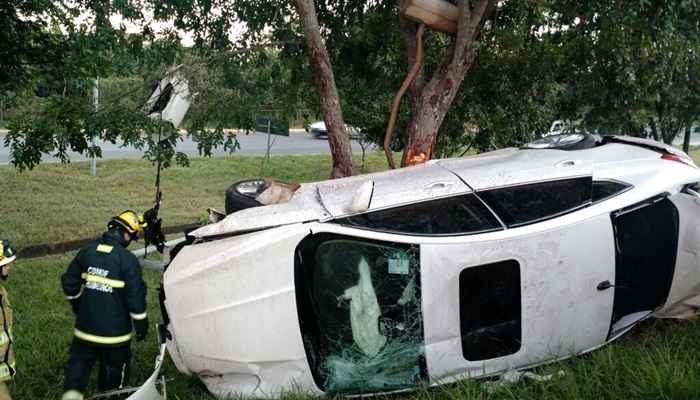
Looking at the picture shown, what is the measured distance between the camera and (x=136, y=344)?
5.04 metres

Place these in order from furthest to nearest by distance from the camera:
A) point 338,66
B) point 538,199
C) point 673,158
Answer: point 338,66 < point 673,158 < point 538,199

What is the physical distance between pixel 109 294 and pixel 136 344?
4.39ft

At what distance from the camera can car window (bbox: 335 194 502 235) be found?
362cm

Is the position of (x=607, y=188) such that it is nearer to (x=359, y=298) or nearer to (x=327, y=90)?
(x=359, y=298)

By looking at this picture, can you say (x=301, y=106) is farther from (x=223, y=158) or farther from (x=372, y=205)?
(x=223, y=158)

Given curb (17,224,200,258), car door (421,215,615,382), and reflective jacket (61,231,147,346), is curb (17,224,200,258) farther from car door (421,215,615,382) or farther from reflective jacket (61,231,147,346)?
car door (421,215,615,382)

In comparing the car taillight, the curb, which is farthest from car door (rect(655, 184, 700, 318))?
the curb

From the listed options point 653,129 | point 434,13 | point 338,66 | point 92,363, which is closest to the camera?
point 92,363

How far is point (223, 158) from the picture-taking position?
58.4 ft

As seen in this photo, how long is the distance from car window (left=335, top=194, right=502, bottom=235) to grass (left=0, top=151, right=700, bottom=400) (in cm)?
87

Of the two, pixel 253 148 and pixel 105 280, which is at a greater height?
pixel 105 280

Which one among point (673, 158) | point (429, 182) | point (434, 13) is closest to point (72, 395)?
point (429, 182)

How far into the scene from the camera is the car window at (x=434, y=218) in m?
3.62

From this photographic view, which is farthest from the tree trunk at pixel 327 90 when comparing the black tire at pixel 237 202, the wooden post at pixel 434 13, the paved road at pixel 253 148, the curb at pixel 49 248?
the paved road at pixel 253 148
